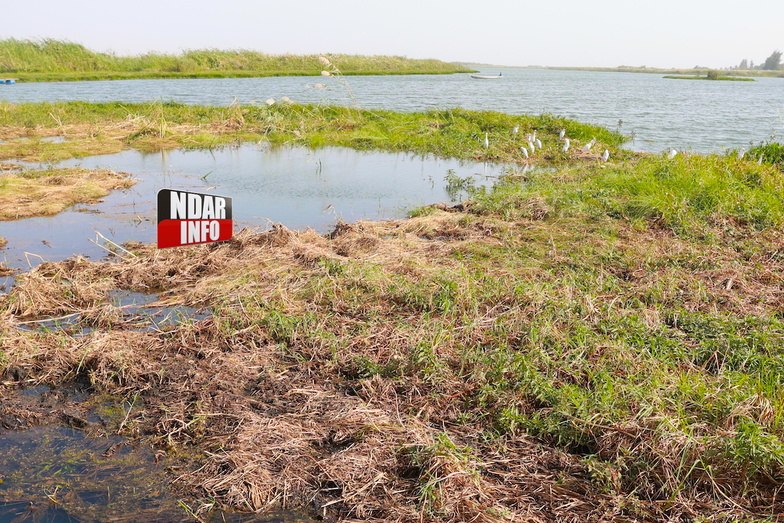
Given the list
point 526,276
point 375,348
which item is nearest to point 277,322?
point 375,348

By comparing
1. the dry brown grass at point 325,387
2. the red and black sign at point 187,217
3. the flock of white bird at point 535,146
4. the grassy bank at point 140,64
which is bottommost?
the dry brown grass at point 325,387

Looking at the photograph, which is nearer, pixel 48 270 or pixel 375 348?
pixel 375 348

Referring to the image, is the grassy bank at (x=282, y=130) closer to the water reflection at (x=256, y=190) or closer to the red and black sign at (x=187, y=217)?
the water reflection at (x=256, y=190)

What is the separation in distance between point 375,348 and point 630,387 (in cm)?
163

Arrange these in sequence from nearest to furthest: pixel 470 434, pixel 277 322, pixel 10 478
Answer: pixel 10 478 < pixel 470 434 < pixel 277 322

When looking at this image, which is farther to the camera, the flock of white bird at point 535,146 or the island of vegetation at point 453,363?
the flock of white bird at point 535,146

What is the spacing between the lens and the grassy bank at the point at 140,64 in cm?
3831

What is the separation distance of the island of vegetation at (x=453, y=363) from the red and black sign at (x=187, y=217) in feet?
1.92

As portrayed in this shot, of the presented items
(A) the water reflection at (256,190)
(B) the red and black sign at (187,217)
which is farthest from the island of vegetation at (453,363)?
(A) the water reflection at (256,190)

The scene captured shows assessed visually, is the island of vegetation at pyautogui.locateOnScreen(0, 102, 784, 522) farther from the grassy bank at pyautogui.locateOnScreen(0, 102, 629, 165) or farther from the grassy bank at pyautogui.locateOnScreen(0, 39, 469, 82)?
the grassy bank at pyautogui.locateOnScreen(0, 39, 469, 82)

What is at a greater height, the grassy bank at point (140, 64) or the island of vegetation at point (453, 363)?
the grassy bank at point (140, 64)

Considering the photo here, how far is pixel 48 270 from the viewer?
530 centimetres

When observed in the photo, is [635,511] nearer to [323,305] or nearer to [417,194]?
[323,305]

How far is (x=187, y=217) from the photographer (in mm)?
4199
